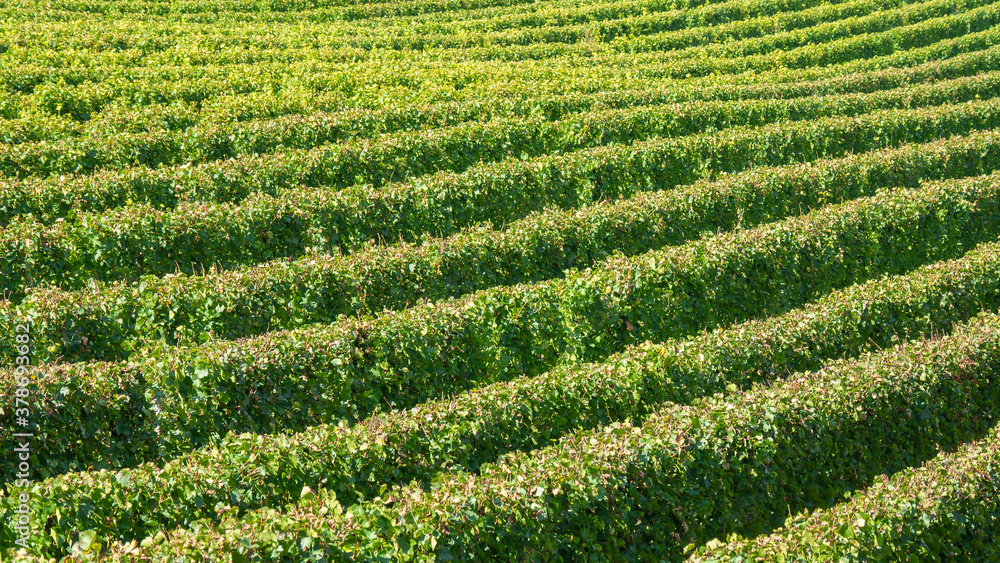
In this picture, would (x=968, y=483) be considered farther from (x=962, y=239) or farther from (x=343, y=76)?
(x=343, y=76)

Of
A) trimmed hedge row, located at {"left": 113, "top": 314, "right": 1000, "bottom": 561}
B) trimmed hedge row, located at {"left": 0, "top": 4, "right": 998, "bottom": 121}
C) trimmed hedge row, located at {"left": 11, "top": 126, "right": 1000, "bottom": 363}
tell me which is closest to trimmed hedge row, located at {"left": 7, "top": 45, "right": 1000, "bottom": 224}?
trimmed hedge row, located at {"left": 0, "top": 4, "right": 998, "bottom": 121}

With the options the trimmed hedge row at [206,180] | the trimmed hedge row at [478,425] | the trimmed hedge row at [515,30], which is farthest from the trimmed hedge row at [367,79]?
the trimmed hedge row at [478,425]

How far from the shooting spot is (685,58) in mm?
32062

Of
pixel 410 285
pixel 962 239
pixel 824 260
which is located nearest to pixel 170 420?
pixel 410 285

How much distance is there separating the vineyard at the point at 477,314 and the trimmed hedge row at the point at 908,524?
33mm

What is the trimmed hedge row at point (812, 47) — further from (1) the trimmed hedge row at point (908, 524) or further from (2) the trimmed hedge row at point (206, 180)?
(1) the trimmed hedge row at point (908, 524)

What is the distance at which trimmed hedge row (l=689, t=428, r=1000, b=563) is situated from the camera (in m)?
8.00

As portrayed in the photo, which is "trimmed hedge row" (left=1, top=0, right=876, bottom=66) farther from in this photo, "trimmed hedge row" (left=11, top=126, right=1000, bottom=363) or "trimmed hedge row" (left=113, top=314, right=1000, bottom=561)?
"trimmed hedge row" (left=113, top=314, right=1000, bottom=561)

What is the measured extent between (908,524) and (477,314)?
6.38 m

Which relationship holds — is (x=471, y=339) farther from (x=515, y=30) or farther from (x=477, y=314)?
(x=515, y=30)

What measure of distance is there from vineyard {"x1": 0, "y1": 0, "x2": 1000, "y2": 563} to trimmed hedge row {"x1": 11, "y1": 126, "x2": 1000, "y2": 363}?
0.06 meters

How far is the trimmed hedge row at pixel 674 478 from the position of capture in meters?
7.68

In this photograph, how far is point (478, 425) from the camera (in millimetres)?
10109

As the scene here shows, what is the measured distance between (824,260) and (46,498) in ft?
44.3
